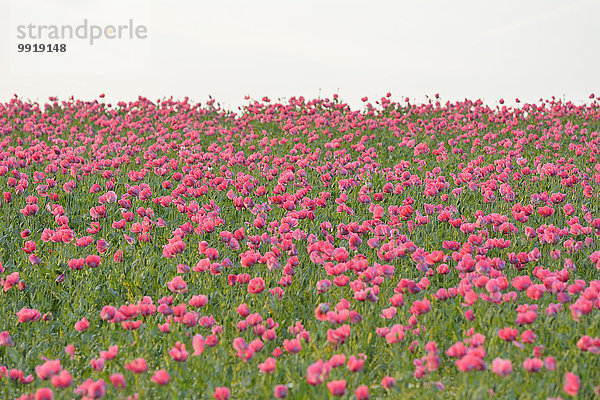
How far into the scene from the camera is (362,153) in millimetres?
9789

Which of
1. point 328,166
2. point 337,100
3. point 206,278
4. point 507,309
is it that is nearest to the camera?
point 507,309

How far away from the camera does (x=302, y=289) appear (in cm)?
524

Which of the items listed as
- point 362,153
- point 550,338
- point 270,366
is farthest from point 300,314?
point 362,153

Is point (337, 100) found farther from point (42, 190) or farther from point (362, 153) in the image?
point (42, 190)

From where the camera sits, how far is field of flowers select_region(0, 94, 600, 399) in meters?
3.65

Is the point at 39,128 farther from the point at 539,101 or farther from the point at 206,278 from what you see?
the point at 539,101

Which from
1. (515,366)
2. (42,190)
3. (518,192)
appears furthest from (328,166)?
(515,366)

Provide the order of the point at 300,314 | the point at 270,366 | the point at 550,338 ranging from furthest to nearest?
1. the point at 300,314
2. the point at 550,338
3. the point at 270,366

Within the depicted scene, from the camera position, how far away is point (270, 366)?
3438 mm

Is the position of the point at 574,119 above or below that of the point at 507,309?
above

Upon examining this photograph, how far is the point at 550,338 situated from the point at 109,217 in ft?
15.8

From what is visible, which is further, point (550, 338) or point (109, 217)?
point (109, 217)

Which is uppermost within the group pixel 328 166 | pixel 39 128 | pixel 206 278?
pixel 39 128

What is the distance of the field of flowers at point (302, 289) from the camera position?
3648mm
